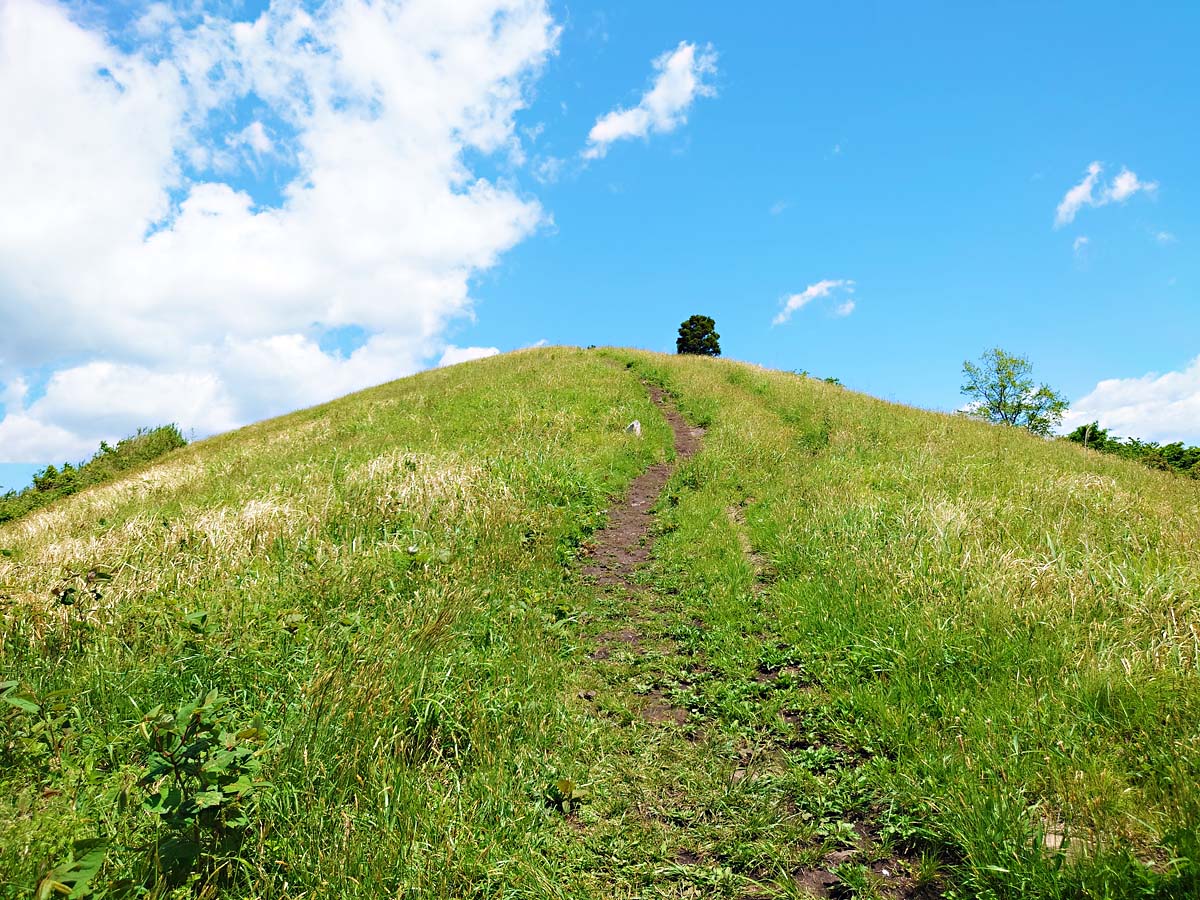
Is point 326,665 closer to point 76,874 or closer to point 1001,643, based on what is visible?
point 76,874

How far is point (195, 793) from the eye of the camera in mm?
3133

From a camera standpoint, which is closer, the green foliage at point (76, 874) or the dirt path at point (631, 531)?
the green foliage at point (76, 874)

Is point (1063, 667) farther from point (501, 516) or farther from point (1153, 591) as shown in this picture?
point (501, 516)

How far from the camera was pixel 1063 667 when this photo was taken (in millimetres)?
4848

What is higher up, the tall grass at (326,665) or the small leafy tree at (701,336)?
the small leafy tree at (701,336)

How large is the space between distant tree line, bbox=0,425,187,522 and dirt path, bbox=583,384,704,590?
23.4 m

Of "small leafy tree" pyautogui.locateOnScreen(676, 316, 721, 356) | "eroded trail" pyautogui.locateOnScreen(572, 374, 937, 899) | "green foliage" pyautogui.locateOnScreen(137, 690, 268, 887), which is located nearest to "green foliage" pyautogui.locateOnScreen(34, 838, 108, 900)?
"green foliage" pyautogui.locateOnScreen(137, 690, 268, 887)

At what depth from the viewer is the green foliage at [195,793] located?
10.0 ft

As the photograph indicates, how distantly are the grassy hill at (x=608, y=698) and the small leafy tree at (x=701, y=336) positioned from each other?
45.9 metres

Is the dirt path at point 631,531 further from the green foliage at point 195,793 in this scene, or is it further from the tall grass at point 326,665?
the green foliage at point 195,793

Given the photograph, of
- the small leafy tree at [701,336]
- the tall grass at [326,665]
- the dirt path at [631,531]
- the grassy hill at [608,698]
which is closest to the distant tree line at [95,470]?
the tall grass at [326,665]

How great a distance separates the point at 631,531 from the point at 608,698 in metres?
5.59

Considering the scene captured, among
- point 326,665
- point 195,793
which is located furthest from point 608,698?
point 195,793

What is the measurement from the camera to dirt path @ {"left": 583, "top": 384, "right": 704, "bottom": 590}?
937 centimetres
